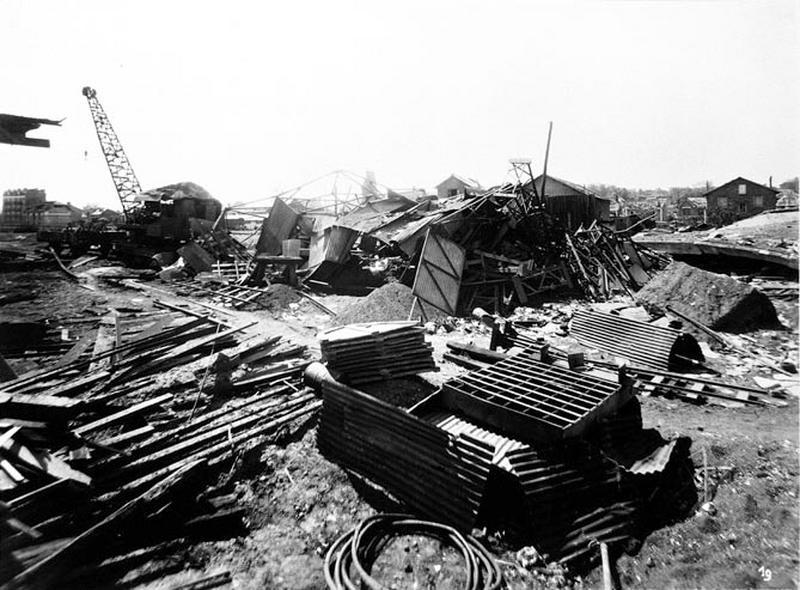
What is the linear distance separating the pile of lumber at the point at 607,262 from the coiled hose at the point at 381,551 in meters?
10.1

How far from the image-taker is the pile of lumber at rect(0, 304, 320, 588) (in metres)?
3.42

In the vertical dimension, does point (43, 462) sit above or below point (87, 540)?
above

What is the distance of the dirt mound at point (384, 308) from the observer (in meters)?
10.0

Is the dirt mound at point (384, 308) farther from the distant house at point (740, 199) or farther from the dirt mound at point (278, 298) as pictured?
the distant house at point (740, 199)

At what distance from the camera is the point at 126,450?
4.72 meters

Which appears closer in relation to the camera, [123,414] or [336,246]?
[123,414]

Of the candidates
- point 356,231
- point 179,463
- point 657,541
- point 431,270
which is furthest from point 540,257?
point 179,463

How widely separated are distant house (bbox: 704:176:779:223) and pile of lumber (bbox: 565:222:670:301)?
1080 inches

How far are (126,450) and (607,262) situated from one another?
13489mm

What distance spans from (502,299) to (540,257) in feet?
8.52

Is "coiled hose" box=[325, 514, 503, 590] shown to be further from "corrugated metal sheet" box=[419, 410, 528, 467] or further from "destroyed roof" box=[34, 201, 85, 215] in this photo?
"destroyed roof" box=[34, 201, 85, 215]

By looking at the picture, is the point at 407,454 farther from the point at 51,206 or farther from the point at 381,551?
the point at 51,206

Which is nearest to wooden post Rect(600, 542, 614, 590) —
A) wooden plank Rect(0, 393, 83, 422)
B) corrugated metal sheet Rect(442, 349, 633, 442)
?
corrugated metal sheet Rect(442, 349, 633, 442)

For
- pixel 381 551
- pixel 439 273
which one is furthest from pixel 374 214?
pixel 381 551
